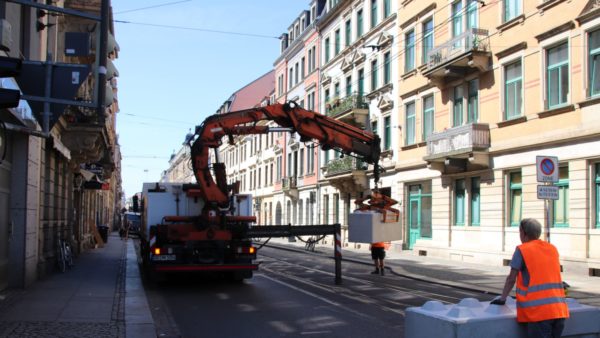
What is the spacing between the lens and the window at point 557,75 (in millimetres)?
19766

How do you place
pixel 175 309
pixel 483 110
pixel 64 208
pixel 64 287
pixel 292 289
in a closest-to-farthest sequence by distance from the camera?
pixel 175 309, pixel 64 287, pixel 292 289, pixel 64 208, pixel 483 110

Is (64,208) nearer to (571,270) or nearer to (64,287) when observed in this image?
(64,287)

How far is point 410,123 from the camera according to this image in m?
30.2

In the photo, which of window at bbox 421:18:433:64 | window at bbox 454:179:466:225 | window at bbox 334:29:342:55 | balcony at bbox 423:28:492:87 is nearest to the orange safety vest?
balcony at bbox 423:28:492:87

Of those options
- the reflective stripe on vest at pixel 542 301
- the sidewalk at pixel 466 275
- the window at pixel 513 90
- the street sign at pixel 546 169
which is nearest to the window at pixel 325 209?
the sidewalk at pixel 466 275

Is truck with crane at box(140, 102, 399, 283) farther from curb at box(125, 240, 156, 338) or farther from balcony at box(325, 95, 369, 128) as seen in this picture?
balcony at box(325, 95, 369, 128)

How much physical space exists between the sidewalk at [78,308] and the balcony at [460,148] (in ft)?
44.2

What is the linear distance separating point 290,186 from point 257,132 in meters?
34.9

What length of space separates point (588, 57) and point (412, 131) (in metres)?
11.8

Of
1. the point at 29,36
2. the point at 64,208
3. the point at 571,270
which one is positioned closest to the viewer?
the point at 29,36

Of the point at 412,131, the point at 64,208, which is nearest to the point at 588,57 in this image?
the point at 412,131

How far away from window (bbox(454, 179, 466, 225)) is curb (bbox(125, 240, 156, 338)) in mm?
14365

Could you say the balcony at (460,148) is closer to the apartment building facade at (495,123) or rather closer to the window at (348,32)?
the apartment building facade at (495,123)

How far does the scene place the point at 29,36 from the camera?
12133 mm
